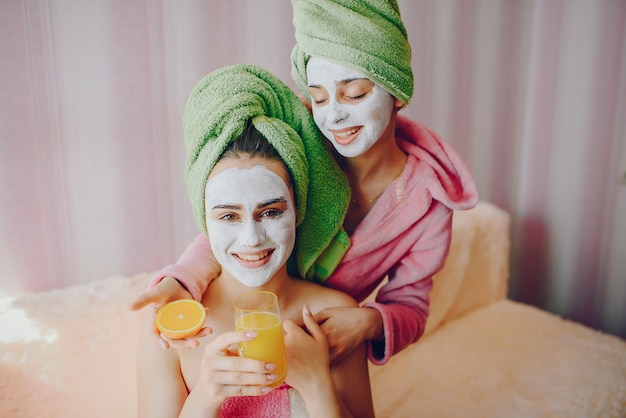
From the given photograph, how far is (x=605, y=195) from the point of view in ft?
6.92

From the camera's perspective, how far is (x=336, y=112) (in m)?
0.96

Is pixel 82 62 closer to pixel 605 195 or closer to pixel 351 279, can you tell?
pixel 351 279

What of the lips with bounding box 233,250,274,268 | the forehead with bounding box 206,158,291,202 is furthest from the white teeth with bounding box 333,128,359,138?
the lips with bounding box 233,250,274,268

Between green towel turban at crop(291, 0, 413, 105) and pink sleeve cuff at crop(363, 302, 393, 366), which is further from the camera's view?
pink sleeve cuff at crop(363, 302, 393, 366)

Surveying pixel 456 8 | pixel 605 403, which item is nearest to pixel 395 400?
pixel 605 403

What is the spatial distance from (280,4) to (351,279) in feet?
2.81

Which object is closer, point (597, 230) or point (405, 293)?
point (405, 293)

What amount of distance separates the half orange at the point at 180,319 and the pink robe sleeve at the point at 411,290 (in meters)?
0.40

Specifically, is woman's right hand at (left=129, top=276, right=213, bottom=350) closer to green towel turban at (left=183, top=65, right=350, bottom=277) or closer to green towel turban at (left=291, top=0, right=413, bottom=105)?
green towel turban at (left=183, top=65, right=350, bottom=277)

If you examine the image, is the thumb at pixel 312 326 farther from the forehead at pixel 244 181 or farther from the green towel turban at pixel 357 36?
the green towel turban at pixel 357 36

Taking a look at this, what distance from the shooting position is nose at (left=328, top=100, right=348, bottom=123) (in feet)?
3.16

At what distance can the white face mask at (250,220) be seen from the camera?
837 mm

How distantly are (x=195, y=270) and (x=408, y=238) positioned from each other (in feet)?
1.56

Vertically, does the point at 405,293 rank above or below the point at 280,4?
below
